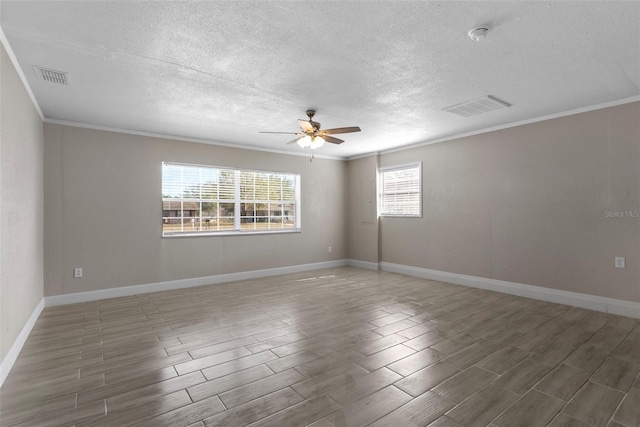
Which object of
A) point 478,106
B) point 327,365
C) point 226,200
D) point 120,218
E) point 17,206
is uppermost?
point 478,106

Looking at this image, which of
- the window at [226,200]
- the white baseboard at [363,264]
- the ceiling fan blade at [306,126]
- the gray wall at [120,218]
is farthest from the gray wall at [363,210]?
the ceiling fan blade at [306,126]

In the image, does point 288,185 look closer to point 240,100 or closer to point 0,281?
point 240,100

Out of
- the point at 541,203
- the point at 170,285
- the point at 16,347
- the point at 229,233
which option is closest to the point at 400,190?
the point at 541,203

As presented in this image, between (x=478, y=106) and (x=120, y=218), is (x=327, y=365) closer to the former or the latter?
(x=478, y=106)

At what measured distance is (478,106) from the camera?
13.1 ft

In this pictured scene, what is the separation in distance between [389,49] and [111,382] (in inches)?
132

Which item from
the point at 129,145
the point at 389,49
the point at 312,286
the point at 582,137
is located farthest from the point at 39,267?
the point at 582,137

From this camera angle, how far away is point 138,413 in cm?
204

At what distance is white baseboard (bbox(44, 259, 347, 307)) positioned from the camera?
14.9 ft

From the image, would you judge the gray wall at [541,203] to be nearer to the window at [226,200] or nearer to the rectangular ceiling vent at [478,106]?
the rectangular ceiling vent at [478,106]

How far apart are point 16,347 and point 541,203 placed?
6.16m

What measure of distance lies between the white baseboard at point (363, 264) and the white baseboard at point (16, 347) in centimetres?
548

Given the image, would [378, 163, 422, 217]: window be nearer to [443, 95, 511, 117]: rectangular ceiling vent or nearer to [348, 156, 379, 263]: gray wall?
[348, 156, 379, 263]: gray wall

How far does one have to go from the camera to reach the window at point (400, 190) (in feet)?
20.8
